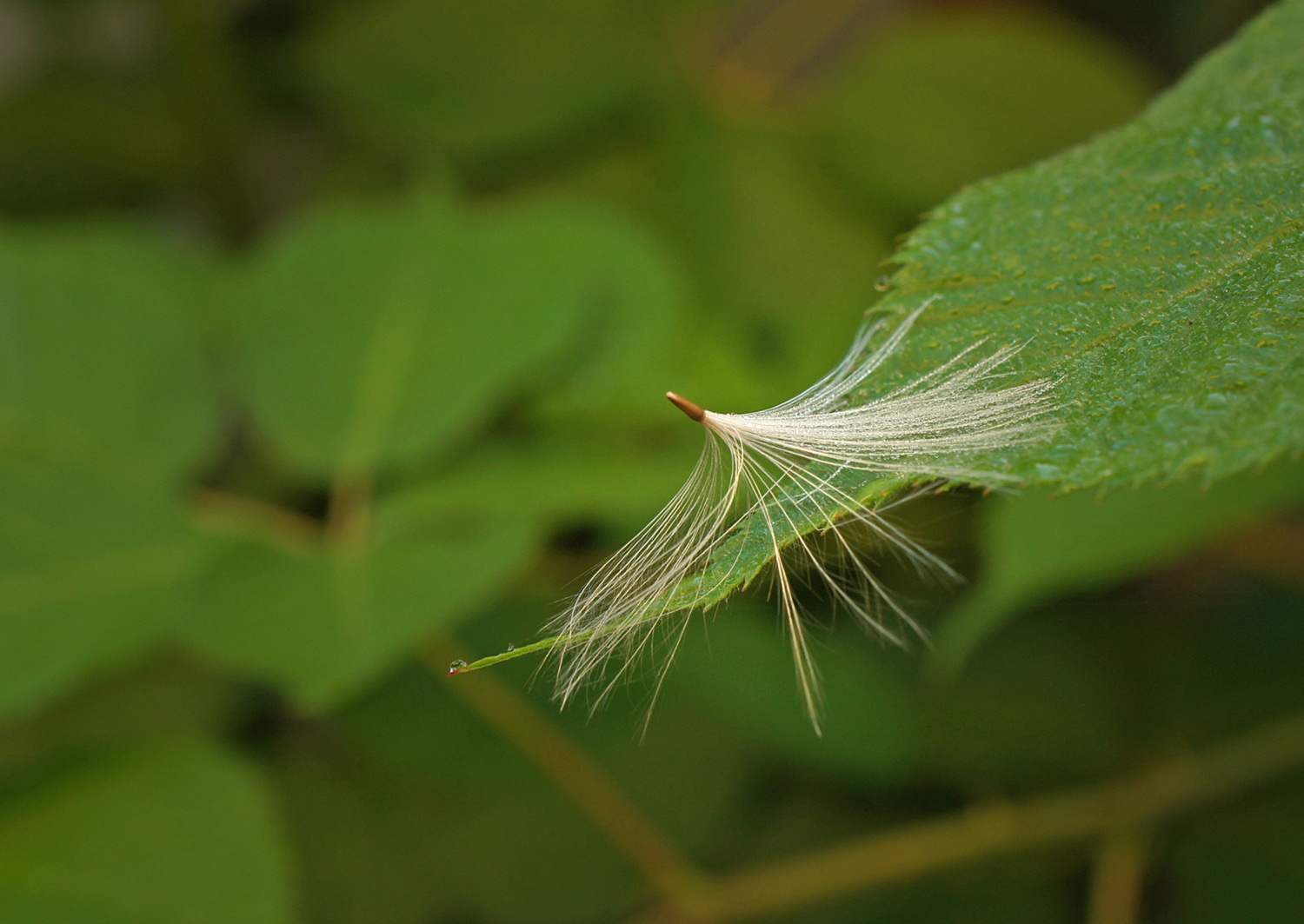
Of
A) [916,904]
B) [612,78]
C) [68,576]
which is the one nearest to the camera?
[68,576]

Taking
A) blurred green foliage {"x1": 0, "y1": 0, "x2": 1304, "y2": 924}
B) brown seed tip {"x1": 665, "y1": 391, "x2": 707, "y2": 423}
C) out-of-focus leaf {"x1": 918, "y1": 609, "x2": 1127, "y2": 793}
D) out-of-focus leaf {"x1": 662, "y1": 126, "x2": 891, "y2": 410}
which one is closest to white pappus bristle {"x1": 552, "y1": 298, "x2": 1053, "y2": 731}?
brown seed tip {"x1": 665, "y1": 391, "x2": 707, "y2": 423}

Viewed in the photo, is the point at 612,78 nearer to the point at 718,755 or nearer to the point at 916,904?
the point at 718,755

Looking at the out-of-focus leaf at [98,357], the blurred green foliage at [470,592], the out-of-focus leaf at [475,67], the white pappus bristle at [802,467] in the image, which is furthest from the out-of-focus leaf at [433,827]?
the out-of-focus leaf at [475,67]

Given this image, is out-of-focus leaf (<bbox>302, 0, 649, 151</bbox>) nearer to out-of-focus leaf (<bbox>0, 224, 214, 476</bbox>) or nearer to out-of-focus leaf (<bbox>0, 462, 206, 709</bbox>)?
out-of-focus leaf (<bbox>0, 224, 214, 476</bbox>)

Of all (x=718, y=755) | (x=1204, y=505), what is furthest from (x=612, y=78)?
(x=1204, y=505)

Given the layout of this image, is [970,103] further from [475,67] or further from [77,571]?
[77,571]
